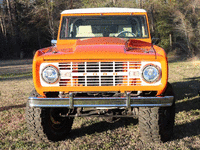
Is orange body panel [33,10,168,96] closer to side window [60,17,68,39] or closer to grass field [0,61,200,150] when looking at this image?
grass field [0,61,200,150]

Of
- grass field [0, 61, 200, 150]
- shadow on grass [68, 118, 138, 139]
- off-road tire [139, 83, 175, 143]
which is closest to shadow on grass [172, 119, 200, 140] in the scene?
grass field [0, 61, 200, 150]

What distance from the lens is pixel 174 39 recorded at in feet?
90.2

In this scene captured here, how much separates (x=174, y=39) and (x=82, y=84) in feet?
86.3

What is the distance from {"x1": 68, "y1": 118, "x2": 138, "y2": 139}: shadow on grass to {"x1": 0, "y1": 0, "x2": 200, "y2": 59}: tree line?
63.0ft

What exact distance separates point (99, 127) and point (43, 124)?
1171mm

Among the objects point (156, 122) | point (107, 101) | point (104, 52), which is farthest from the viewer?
point (156, 122)

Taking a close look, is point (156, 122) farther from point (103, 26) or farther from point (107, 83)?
point (103, 26)

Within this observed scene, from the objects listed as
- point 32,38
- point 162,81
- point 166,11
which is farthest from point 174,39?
point 162,81

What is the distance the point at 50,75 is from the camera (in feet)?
10.1

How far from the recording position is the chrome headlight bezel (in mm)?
3064

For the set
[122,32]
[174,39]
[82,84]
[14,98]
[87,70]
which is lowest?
[174,39]

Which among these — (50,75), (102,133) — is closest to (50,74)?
(50,75)

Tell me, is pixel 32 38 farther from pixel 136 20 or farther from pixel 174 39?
pixel 136 20

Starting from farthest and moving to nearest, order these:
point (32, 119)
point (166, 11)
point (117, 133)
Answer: point (166, 11) → point (117, 133) → point (32, 119)
